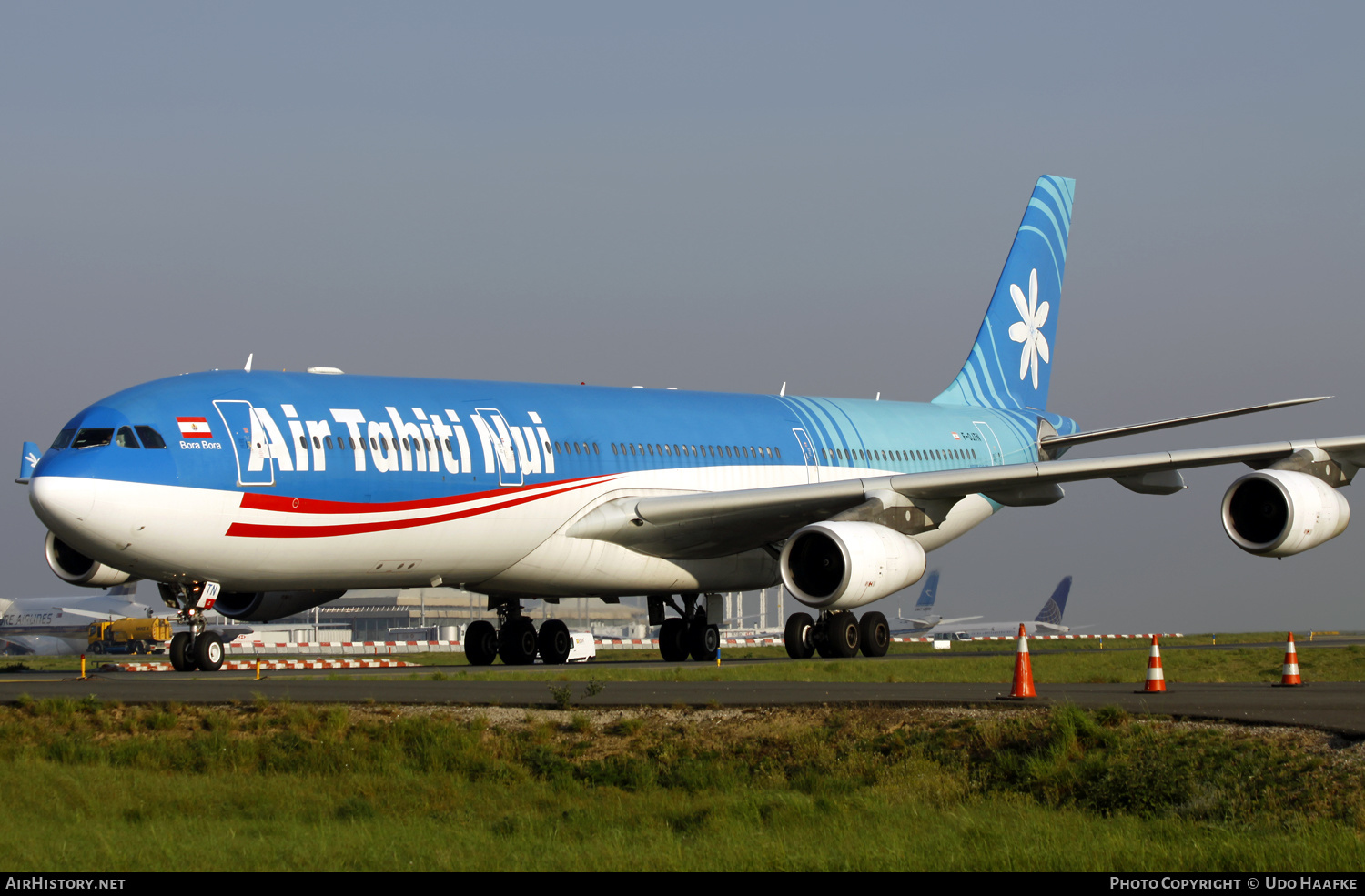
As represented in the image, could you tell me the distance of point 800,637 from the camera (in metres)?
24.5

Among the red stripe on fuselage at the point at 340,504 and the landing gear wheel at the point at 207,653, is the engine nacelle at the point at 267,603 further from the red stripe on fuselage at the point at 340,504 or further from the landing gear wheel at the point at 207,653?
the red stripe on fuselage at the point at 340,504

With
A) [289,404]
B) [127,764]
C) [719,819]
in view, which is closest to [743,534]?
[289,404]

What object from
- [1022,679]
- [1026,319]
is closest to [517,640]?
[1022,679]

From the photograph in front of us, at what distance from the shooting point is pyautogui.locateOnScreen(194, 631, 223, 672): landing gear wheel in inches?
816

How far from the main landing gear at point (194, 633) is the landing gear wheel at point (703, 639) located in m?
9.08

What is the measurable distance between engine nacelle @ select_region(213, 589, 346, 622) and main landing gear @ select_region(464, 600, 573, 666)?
2.91 metres

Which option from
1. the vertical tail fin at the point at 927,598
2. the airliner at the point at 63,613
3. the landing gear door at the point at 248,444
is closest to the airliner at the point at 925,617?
the vertical tail fin at the point at 927,598

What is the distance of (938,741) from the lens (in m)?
12.1

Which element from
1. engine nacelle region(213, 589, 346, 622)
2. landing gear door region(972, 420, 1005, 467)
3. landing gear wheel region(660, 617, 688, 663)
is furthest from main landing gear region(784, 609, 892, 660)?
landing gear door region(972, 420, 1005, 467)

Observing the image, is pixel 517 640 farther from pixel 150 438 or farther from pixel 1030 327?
pixel 1030 327

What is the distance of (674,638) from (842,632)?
4438mm
